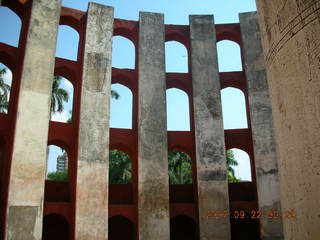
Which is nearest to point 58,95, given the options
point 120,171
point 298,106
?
point 120,171

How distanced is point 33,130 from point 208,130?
7.46 m

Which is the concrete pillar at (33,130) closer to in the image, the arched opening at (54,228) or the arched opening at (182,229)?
the arched opening at (54,228)

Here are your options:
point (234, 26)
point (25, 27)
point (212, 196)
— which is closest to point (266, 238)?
point (212, 196)

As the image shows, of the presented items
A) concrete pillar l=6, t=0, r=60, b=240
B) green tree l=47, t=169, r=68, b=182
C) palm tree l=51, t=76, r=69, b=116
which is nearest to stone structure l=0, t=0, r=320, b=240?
concrete pillar l=6, t=0, r=60, b=240

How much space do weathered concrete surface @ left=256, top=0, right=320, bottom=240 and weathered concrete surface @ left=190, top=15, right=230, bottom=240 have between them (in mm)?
13115

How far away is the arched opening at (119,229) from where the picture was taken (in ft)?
54.9

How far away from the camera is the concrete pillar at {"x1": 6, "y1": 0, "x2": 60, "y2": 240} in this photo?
1186 centimetres

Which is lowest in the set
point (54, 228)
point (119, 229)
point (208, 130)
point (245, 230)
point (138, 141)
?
point (245, 230)

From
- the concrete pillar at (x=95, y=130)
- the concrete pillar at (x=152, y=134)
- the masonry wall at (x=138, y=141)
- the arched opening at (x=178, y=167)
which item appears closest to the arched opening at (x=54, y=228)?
the masonry wall at (x=138, y=141)

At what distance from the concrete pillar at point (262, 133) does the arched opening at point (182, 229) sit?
13.3 ft

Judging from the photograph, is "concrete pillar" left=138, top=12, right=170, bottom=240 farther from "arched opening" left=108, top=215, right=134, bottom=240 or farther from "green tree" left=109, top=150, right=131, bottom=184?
"green tree" left=109, top=150, right=131, bottom=184

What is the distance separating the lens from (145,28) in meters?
16.9

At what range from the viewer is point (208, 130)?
15.8 m

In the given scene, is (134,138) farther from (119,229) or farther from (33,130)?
(119,229)
